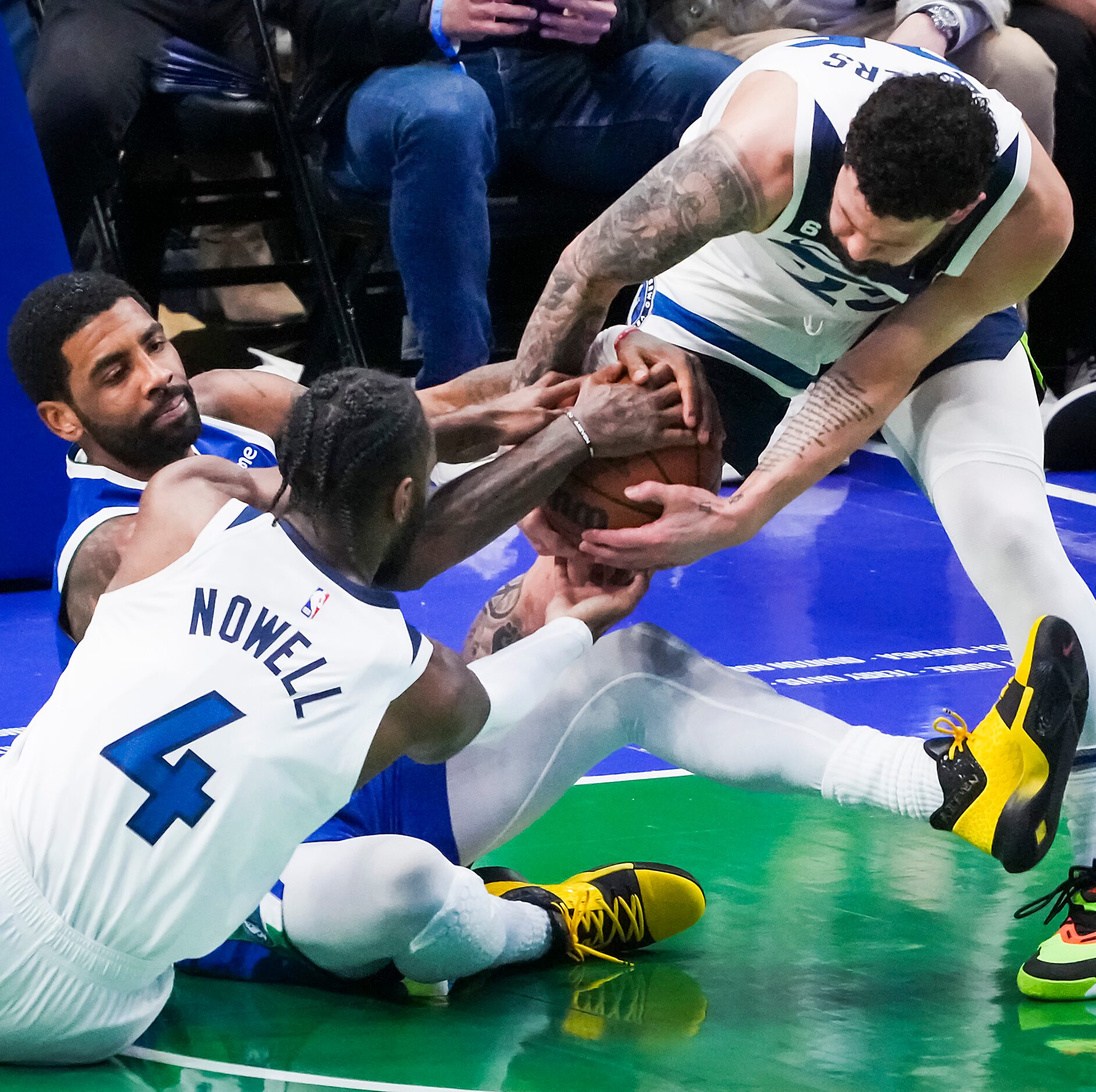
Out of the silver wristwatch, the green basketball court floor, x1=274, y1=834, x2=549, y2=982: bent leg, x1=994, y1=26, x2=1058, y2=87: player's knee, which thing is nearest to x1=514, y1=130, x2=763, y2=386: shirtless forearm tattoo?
x1=274, y1=834, x2=549, y2=982: bent leg

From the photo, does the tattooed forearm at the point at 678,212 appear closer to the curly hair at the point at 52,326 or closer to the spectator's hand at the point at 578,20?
the curly hair at the point at 52,326

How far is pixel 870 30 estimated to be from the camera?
23.0 ft

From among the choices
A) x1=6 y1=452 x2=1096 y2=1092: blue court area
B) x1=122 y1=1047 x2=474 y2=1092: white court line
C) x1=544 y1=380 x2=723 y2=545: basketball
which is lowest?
x1=6 y1=452 x2=1096 y2=1092: blue court area

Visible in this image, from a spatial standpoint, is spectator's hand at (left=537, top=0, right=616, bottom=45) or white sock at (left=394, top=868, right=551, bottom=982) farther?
spectator's hand at (left=537, top=0, right=616, bottom=45)

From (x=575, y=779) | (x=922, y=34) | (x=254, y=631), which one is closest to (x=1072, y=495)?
(x=922, y=34)

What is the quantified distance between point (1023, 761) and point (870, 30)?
5170 millimetres

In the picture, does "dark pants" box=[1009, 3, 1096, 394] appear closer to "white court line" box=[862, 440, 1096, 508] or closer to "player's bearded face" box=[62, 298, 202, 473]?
"white court line" box=[862, 440, 1096, 508]

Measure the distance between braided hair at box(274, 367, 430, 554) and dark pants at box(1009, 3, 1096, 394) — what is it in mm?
5732

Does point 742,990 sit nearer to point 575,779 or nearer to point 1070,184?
point 575,779

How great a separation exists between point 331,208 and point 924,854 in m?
4.44

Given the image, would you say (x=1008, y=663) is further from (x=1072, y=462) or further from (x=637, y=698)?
(x=1072, y=462)

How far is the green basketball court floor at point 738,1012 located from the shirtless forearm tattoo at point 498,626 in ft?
1.71

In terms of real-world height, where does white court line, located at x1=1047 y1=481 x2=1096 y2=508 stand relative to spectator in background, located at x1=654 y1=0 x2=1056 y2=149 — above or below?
below

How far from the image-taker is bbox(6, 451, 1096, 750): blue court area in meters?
4.49
